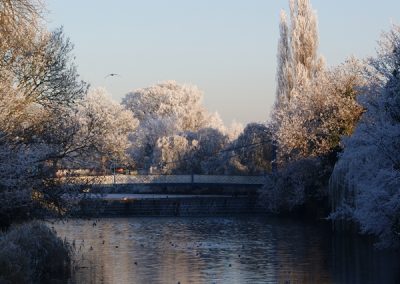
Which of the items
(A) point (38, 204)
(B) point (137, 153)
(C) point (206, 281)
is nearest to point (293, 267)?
(C) point (206, 281)

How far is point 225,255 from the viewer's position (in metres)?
26.6

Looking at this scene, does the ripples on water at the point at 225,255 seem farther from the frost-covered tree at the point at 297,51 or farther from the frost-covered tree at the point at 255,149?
the frost-covered tree at the point at 297,51

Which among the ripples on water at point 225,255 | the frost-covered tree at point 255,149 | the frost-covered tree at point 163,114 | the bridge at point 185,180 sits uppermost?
the frost-covered tree at point 163,114

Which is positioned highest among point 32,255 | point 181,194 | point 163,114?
point 163,114

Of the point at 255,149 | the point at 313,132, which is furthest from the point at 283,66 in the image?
the point at 313,132

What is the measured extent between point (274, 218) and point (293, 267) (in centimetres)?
2285

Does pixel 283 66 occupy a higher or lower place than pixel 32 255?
higher

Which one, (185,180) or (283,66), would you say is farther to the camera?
(283,66)

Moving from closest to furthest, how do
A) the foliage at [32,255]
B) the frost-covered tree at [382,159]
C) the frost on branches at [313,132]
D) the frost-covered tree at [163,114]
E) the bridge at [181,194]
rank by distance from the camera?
the foliage at [32,255]
the frost-covered tree at [382,159]
the frost on branches at [313,132]
the bridge at [181,194]
the frost-covered tree at [163,114]

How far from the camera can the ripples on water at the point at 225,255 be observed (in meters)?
21.3

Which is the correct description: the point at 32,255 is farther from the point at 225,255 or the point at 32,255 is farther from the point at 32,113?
the point at 225,255

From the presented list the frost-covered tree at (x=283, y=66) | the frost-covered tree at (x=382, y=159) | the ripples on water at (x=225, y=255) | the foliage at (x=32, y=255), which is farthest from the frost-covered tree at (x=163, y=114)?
the foliage at (x=32, y=255)

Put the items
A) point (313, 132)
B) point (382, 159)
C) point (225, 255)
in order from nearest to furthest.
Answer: point (382, 159)
point (225, 255)
point (313, 132)

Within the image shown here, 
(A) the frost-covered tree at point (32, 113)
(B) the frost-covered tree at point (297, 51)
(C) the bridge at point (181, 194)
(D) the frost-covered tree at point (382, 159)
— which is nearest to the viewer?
(A) the frost-covered tree at point (32, 113)
